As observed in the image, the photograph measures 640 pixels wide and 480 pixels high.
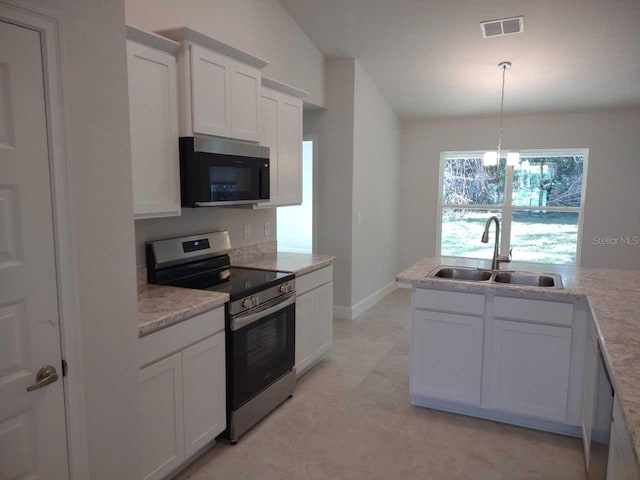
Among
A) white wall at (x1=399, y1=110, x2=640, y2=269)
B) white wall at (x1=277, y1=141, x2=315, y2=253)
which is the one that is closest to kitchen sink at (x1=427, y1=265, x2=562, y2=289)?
white wall at (x1=399, y1=110, x2=640, y2=269)

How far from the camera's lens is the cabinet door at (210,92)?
8.42ft

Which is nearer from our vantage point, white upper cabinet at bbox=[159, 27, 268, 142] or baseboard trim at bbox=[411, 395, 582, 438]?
white upper cabinet at bbox=[159, 27, 268, 142]

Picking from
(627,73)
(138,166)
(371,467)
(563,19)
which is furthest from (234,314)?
(627,73)

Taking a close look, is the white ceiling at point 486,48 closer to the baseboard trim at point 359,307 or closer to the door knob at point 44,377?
the baseboard trim at point 359,307

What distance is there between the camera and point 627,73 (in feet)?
14.5

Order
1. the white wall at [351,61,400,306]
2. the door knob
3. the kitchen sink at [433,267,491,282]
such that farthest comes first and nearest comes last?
the white wall at [351,61,400,306] < the kitchen sink at [433,267,491,282] < the door knob

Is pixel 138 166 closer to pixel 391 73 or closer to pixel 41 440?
pixel 41 440

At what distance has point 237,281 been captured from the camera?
2.85m

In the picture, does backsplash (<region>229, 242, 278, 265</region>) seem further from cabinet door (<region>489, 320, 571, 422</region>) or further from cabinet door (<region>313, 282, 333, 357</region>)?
cabinet door (<region>489, 320, 571, 422</region>)

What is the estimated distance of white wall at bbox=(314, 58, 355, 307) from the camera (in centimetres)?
489

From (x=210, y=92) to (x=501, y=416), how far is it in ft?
8.92

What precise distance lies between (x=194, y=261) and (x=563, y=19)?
350 cm

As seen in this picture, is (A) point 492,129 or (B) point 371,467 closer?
(B) point 371,467

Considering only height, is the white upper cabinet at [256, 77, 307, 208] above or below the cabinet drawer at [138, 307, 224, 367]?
above
